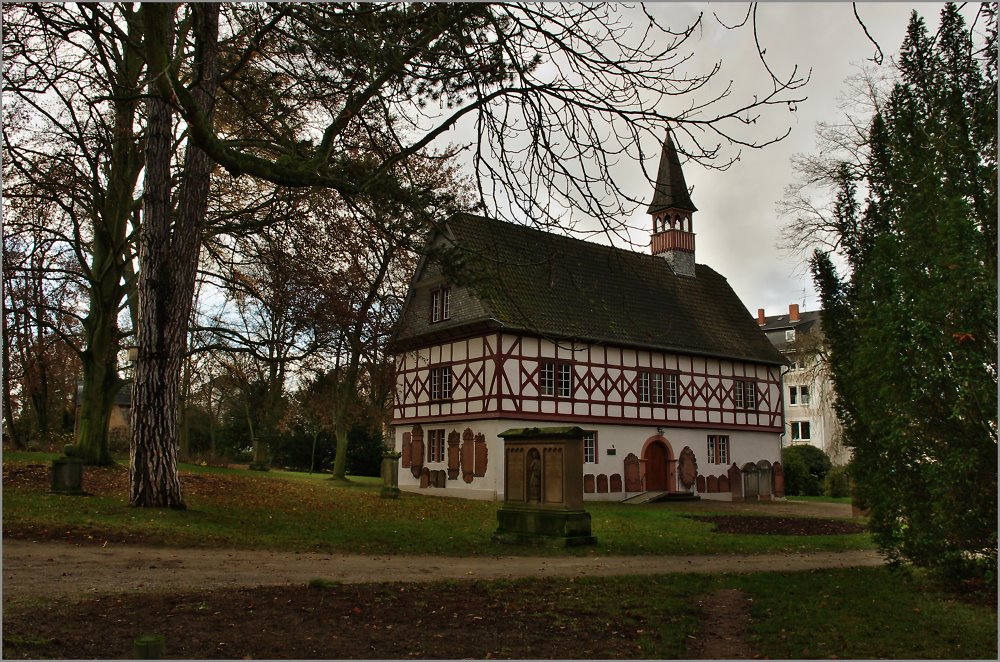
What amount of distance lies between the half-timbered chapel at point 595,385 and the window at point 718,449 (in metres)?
0.05

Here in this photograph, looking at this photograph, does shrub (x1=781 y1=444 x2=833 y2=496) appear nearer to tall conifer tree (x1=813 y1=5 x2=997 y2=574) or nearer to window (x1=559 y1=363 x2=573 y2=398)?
window (x1=559 y1=363 x2=573 y2=398)

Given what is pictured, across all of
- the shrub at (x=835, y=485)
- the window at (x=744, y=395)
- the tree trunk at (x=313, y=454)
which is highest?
the window at (x=744, y=395)

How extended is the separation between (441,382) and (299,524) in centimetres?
1471

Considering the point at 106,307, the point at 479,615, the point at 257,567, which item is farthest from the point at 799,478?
the point at 479,615

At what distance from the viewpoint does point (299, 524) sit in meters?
13.9

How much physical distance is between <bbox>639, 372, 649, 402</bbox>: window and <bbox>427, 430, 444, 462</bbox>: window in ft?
25.4

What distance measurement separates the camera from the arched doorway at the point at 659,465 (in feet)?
95.8

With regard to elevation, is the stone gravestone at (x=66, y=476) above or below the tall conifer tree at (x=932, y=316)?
below

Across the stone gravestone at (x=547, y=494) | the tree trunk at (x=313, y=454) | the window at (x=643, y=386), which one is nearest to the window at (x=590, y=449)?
the window at (x=643, y=386)

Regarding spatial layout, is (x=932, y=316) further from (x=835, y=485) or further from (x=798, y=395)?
(x=798, y=395)

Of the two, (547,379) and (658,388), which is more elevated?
(547,379)

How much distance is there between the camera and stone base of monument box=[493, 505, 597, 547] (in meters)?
12.9

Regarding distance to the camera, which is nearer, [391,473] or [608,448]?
[391,473]

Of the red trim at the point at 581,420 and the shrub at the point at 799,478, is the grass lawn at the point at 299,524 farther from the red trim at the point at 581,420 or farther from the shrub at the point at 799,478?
the shrub at the point at 799,478
